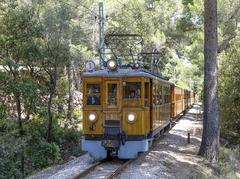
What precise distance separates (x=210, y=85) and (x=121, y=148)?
3.62 meters

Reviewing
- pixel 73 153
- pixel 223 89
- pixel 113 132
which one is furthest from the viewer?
pixel 223 89

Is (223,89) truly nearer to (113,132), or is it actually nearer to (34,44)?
(34,44)

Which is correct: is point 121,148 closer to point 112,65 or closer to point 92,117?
point 92,117

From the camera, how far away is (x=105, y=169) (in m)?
13.6

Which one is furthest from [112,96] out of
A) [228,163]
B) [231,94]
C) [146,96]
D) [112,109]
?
[231,94]

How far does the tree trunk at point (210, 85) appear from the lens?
50.7 feet

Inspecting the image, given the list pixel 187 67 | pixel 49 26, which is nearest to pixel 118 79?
pixel 49 26

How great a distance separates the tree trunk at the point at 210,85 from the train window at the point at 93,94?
3521mm

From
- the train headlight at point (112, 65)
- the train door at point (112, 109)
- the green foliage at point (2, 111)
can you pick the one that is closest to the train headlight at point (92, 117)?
the train door at point (112, 109)

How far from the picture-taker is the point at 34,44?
2225 cm

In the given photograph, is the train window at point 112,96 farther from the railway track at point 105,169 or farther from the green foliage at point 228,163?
the green foliage at point 228,163

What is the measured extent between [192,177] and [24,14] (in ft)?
40.0

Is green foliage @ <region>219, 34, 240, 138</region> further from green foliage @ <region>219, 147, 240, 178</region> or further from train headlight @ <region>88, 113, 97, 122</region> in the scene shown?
train headlight @ <region>88, 113, 97, 122</region>

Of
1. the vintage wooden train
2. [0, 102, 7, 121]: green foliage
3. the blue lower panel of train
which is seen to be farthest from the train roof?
[0, 102, 7, 121]: green foliage
